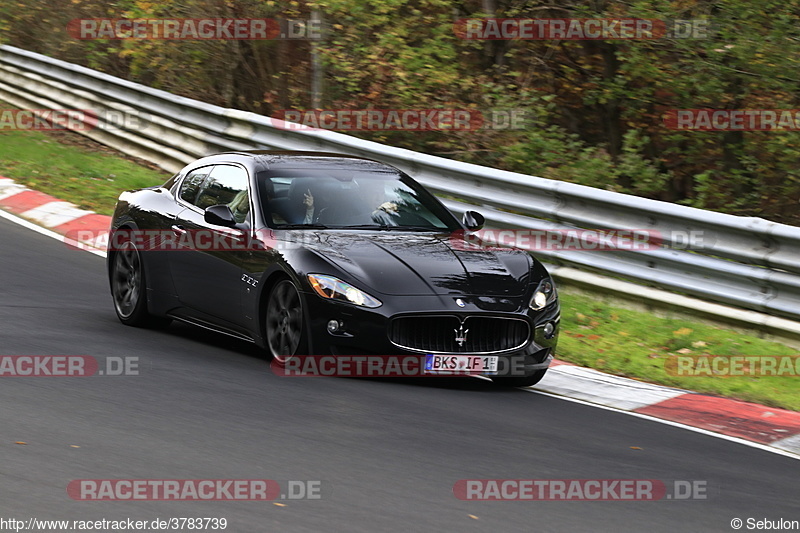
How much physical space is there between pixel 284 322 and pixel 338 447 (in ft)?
6.84

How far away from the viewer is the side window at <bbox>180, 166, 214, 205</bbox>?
31.7 feet

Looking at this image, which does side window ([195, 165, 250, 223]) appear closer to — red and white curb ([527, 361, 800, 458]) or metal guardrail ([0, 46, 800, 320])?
red and white curb ([527, 361, 800, 458])

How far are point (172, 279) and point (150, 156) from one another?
8.27 metres

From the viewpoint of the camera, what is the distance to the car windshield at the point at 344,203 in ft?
29.0

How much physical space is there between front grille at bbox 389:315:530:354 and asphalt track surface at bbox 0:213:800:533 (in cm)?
28

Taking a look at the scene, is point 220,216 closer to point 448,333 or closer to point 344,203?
point 344,203

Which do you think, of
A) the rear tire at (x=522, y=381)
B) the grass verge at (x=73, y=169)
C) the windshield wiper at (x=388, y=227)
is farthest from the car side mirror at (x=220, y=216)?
the grass verge at (x=73, y=169)

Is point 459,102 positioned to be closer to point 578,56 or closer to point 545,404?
point 578,56

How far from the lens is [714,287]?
10539mm

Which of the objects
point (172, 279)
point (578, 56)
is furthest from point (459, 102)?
point (172, 279)

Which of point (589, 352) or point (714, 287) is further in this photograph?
point (714, 287)

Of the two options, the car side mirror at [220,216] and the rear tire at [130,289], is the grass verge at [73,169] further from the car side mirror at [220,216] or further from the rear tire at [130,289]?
the car side mirror at [220,216]

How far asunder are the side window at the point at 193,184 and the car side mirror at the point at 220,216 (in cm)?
88

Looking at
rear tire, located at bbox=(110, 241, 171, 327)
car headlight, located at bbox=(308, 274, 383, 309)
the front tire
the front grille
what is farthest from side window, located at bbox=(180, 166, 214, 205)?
the front grille
